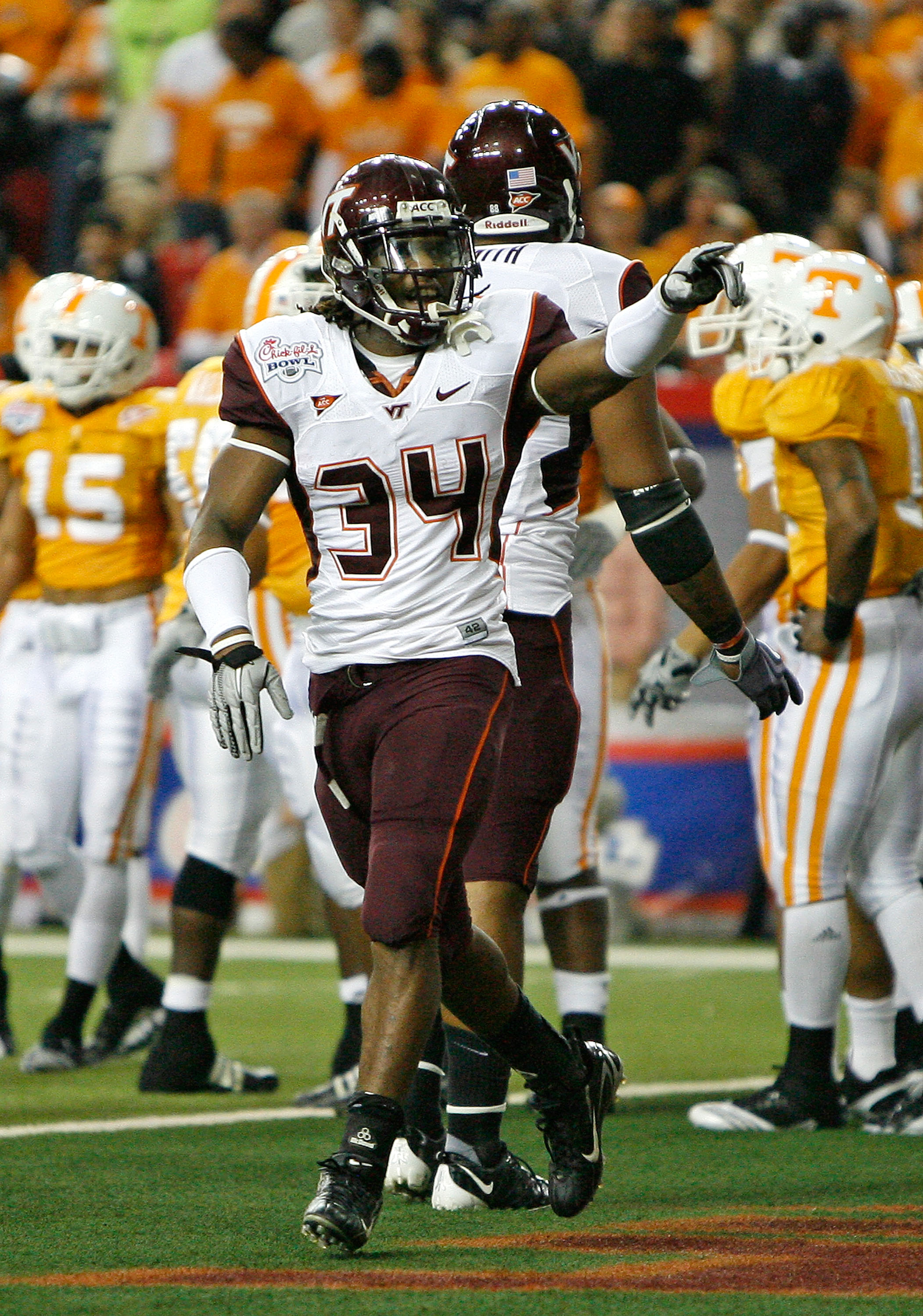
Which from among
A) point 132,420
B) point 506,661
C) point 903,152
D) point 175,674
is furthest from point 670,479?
point 903,152

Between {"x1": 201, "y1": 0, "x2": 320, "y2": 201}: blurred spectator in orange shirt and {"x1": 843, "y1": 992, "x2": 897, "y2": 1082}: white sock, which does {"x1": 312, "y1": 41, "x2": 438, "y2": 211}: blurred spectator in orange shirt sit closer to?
{"x1": 201, "y1": 0, "x2": 320, "y2": 201}: blurred spectator in orange shirt

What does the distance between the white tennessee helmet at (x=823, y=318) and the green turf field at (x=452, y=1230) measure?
5.71 feet

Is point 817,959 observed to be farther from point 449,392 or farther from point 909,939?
point 449,392

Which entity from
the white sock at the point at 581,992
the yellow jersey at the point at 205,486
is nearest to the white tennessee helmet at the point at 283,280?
the yellow jersey at the point at 205,486

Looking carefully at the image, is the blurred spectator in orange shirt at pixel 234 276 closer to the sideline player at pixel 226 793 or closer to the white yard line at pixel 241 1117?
the sideline player at pixel 226 793

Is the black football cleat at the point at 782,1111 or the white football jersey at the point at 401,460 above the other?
the white football jersey at the point at 401,460

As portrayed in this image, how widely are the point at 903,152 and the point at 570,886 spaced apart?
675 centimetres

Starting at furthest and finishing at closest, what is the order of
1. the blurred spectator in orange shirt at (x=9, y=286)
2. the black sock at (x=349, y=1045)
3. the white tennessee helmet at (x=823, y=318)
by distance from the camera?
the blurred spectator in orange shirt at (x=9, y=286) < the black sock at (x=349, y=1045) < the white tennessee helmet at (x=823, y=318)

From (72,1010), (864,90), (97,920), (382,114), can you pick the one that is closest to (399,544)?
(97,920)

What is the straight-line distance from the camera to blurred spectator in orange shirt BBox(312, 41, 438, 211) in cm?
1043

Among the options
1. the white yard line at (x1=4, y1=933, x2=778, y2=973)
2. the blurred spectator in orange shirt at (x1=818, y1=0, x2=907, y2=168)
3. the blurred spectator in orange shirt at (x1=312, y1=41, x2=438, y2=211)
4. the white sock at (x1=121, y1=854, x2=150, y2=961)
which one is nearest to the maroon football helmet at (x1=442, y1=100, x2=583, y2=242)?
the white sock at (x1=121, y1=854, x2=150, y2=961)

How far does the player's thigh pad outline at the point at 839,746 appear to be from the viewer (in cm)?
454

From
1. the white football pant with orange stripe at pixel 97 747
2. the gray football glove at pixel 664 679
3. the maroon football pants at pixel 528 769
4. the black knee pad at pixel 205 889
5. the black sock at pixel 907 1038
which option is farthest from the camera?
the white football pant with orange stripe at pixel 97 747

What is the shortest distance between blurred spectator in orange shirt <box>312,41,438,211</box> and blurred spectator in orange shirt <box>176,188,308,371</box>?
0.92 m
